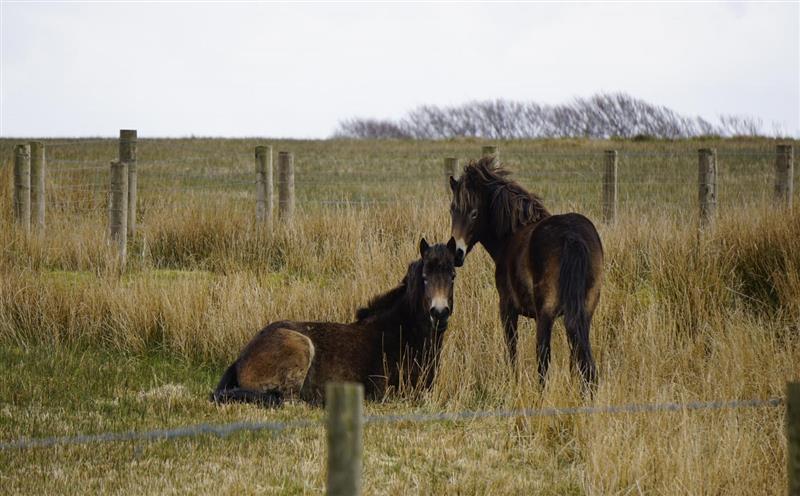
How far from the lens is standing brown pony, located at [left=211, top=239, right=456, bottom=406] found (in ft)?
24.0

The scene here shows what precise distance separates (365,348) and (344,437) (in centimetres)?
547

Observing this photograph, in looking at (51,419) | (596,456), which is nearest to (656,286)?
(596,456)

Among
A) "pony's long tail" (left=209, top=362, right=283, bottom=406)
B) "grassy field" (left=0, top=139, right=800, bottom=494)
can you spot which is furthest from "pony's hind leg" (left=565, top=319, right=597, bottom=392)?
"pony's long tail" (left=209, top=362, right=283, bottom=406)

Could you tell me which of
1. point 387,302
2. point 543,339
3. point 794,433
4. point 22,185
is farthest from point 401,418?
point 22,185

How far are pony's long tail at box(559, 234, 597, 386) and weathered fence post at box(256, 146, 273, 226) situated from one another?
8.18 meters

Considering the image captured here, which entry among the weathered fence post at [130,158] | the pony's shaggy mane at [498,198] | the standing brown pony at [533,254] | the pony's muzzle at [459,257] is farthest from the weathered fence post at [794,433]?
the weathered fence post at [130,158]

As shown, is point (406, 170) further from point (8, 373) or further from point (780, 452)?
point (780, 452)

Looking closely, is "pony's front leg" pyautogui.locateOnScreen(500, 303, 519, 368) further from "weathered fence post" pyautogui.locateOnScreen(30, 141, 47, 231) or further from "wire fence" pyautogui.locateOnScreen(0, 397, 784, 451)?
"weathered fence post" pyautogui.locateOnScreen(30, 141, 47, 231)

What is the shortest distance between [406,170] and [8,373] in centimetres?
2278

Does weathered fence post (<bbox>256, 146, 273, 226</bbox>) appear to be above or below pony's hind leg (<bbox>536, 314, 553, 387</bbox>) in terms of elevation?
above

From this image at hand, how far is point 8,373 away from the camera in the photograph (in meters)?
8.41

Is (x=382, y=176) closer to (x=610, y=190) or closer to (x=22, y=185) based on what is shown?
(x=610, y=190)

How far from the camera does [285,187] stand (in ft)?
49.2

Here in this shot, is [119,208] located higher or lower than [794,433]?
higher
